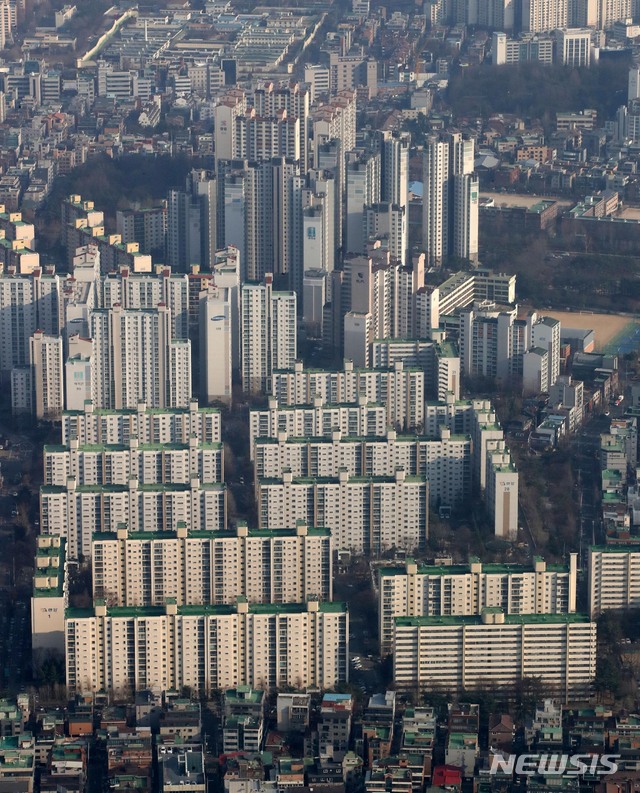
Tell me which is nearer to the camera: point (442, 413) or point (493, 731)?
point (493, 731)

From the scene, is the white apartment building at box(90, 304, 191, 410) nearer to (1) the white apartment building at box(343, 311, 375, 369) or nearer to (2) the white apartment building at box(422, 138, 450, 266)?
(1) the white apartment building at box(343, 311, 375, 369)

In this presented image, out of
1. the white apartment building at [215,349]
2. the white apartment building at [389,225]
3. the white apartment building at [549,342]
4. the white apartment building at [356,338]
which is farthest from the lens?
the white apartment building at [389,225]

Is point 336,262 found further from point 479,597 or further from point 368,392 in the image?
point 479,597

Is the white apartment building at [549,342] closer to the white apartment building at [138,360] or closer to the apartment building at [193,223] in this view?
the white apartment building at [138,360]

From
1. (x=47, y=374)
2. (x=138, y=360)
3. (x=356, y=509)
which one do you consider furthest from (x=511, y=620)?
(x=47, y=374)

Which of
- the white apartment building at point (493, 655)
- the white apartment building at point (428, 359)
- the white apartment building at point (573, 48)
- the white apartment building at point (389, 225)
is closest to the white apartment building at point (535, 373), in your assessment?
the white apartment building at point (428, 359)

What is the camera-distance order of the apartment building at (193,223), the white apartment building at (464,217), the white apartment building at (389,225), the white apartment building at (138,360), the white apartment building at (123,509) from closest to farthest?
the white apartment building at (123,509) → the white apartment building at (138,360) → the white apartment building at (389,225) → the apartment building at (193,223) → the white apartment building at (464,217)

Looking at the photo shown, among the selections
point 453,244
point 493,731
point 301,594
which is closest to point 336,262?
point 453,244
